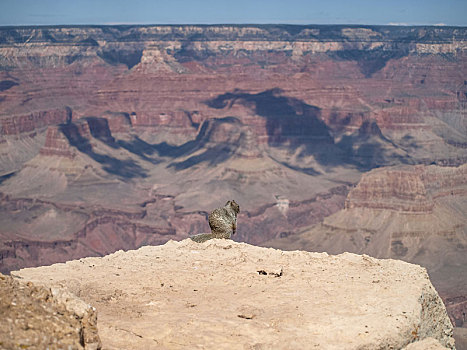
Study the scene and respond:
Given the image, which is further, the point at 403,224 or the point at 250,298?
the point at 403,224

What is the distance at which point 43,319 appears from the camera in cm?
1249

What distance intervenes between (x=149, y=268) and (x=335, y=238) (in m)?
79.3

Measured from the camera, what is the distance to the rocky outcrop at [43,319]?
38.7 feet

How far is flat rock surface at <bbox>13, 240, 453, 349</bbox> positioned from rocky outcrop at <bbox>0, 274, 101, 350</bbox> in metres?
1.19

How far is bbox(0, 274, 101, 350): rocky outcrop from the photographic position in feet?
38.7

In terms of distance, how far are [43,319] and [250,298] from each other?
6.94m

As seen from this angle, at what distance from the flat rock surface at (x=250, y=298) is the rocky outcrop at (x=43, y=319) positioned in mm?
1194

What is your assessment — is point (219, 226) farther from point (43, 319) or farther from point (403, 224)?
point (403, 224)

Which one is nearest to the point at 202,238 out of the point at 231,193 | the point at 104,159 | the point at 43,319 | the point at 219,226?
the point at 219,226

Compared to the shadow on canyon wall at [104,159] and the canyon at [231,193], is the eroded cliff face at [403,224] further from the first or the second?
the shadow on canyon wall at [104,159]

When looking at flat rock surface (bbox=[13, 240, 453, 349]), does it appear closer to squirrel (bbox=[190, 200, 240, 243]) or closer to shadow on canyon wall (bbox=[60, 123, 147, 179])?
squirrel (bbox=[190, 200, 240, 243])

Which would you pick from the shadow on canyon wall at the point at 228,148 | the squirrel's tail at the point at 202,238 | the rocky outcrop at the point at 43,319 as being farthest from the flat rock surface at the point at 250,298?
the shadow on canyon wall at the point at 228,148

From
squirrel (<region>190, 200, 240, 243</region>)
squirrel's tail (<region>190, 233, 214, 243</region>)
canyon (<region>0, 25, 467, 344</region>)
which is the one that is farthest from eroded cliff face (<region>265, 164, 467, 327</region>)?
squirrel's tail (<region>190, 233, 214, 243</region>)

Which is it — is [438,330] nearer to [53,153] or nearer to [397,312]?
[397,312]
